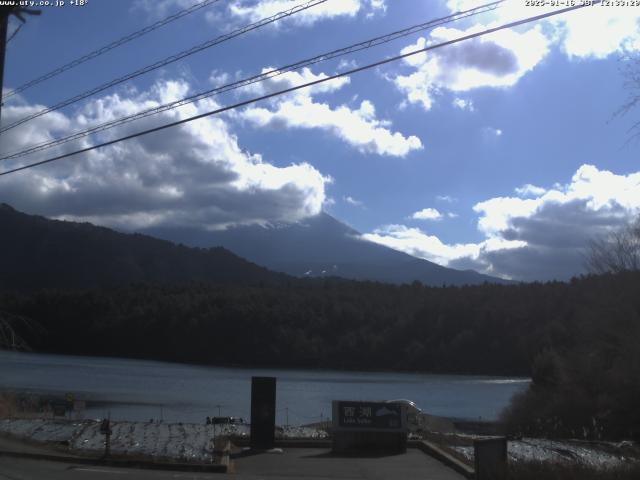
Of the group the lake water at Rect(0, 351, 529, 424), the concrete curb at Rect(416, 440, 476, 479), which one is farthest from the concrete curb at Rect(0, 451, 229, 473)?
the lake water at Rect(0, 351, 529, 424)

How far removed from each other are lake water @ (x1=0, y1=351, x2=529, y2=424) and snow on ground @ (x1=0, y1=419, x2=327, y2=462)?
2035 centimetres

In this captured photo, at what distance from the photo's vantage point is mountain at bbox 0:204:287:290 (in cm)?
16738

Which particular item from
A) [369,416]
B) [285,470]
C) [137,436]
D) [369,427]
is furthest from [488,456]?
[137,436]

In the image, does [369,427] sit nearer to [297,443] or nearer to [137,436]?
[297,443]

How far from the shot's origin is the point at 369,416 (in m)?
20.2

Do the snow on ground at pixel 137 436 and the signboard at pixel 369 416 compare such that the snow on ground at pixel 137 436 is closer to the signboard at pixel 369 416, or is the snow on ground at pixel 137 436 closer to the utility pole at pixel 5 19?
the signboard at pixel 369 416

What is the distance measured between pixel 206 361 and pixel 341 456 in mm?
96719

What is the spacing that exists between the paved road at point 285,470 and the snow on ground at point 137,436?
119 centimetres

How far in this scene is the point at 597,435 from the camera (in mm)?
30109

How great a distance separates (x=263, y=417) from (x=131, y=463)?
4016 mm

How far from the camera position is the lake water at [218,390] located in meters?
49.8

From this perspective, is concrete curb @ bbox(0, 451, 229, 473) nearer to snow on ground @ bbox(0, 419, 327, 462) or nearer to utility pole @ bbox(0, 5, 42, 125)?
snow on ground @ bbox(0, 419, 327, 462)

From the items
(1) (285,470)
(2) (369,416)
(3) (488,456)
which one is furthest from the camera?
(2) (369,416)

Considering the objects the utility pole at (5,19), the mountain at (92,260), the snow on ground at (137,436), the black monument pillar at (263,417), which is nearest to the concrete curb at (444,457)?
the snow on ground at (137,436)
